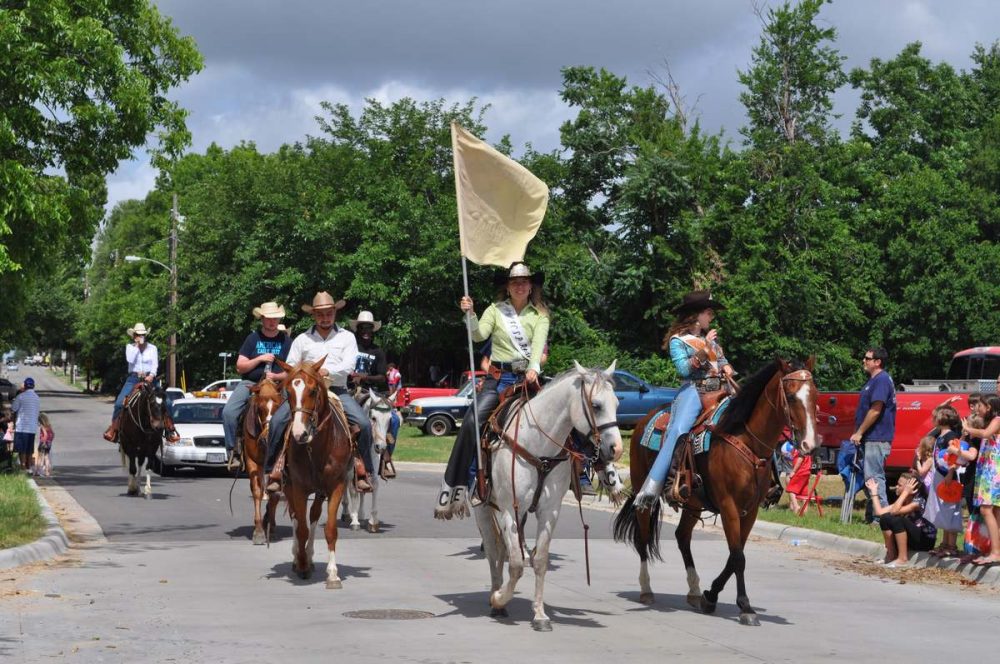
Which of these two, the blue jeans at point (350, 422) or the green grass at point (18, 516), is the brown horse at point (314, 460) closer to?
the blue jeans at point (350, 422)

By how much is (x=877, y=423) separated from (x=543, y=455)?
24.0 ft

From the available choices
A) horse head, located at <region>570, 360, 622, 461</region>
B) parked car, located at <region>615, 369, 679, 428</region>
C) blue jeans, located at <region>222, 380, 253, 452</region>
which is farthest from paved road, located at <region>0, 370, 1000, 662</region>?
parked car, located at <region>615, 369, 679, 428</region>

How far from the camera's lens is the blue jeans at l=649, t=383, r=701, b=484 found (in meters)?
11.3

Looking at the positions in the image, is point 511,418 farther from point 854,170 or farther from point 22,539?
point 854,170

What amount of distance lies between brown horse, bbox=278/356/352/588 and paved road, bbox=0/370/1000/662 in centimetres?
40

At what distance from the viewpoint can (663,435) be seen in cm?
1162

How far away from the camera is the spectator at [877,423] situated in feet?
53.0

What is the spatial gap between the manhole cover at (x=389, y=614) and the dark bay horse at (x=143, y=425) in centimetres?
1140

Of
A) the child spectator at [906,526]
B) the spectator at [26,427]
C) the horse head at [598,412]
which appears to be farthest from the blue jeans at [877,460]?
the spectator at [26,427]

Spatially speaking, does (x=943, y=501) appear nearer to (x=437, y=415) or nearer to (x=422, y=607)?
(x=422, y=607)

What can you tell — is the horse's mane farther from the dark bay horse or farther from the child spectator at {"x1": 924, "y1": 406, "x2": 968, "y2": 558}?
the dark bay horse

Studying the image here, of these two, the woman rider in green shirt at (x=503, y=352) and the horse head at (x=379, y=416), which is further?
the horse head at (x=379, y=416)

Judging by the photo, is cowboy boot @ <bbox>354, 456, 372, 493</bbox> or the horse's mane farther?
cowboy boot @ <bbox>354, 456, 372, 493</bbox>

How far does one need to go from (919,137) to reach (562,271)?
23.1 meters
